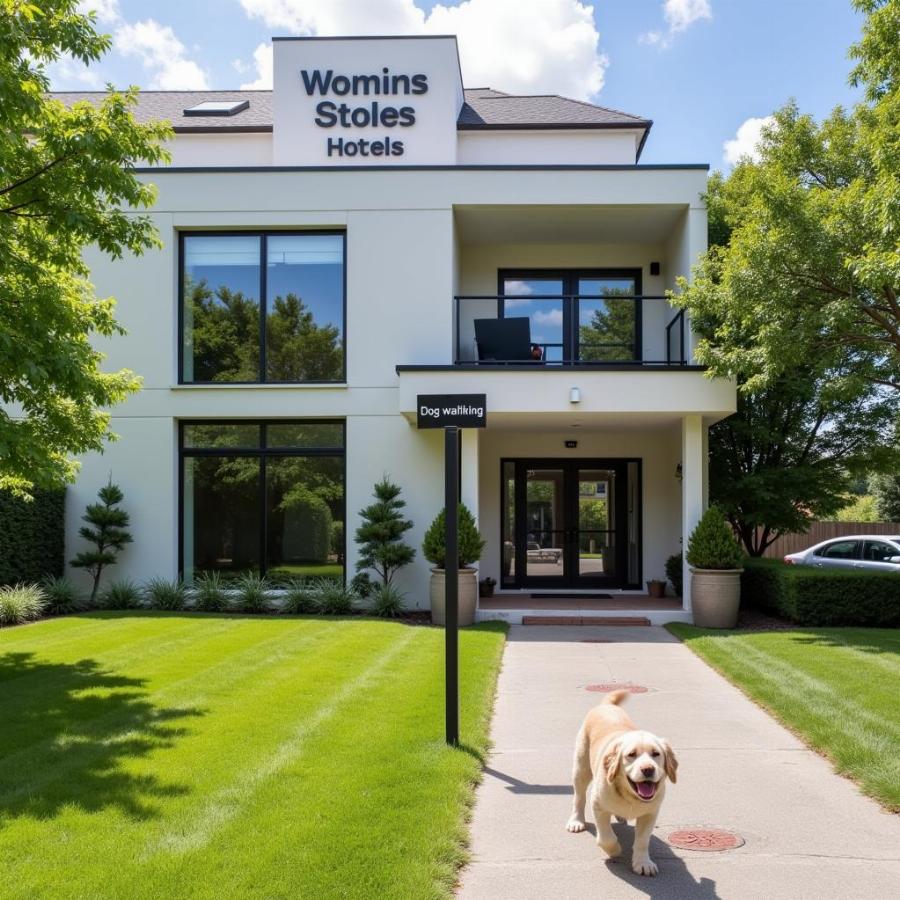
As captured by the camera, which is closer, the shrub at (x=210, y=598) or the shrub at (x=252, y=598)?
the shrub at (x=252, y=598)

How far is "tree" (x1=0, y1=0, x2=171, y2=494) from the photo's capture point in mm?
7871

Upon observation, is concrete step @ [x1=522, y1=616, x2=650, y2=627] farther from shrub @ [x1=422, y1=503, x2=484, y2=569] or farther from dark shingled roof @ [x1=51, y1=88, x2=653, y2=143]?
dark shingled roof @ [x1=51, y1=88, x2=653, y2=143]

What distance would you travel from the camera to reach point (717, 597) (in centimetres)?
1366

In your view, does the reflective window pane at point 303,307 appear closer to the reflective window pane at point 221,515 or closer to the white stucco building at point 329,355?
the white stucco building at point 329,355

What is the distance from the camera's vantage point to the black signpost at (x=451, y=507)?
6.43 metres

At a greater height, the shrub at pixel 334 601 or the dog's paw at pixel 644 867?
the shrub at pixel 334 601

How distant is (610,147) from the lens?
1875 cm

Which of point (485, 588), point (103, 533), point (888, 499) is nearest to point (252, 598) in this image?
point (103, 533)

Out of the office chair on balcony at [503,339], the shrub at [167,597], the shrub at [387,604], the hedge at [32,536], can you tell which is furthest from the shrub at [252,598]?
the office chair on balcony at [503,339]

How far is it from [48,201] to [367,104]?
10.3 m

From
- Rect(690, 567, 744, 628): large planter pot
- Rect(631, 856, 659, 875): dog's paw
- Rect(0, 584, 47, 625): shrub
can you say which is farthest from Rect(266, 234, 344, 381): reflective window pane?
Rect(631, 856, 659, 875): dog's paw

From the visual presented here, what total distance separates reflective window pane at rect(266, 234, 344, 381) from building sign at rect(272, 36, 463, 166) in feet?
8.79

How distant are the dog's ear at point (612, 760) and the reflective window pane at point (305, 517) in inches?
444

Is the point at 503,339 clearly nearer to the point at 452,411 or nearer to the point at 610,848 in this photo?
the point at 452,411
